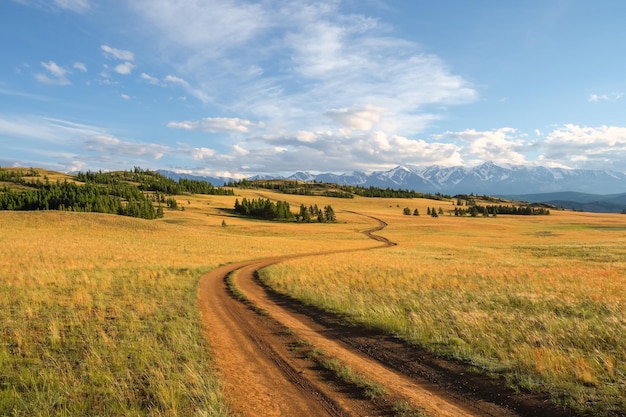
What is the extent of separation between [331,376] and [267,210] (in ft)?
423

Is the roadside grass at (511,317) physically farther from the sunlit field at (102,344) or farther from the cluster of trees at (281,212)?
the cluster of trees at (281,212)

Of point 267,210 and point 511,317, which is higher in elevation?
point 511,317

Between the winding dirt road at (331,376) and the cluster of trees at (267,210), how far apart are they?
11915 centimetres

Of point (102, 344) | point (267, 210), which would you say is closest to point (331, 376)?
point (102, 344)

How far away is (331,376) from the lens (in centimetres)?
849

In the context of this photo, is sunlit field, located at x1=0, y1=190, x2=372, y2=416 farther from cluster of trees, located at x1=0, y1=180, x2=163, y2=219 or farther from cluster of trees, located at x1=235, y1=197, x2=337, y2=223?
cluster of trees, located at x1=235, y1=197, x2=337, y2=223

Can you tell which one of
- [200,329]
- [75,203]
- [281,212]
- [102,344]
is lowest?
[281,212]

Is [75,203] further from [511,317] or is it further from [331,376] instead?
[511,317]

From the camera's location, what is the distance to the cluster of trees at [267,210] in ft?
437

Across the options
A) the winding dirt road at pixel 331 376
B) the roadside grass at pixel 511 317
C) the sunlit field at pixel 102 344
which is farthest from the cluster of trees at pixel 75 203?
the winding dirt road at pixel 331 376

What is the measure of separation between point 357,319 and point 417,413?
701cm

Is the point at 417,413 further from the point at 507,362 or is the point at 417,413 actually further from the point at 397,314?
the point at 397,314

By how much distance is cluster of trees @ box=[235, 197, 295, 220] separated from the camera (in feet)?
437

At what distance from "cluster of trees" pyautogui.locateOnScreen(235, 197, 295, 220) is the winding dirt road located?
391ft
